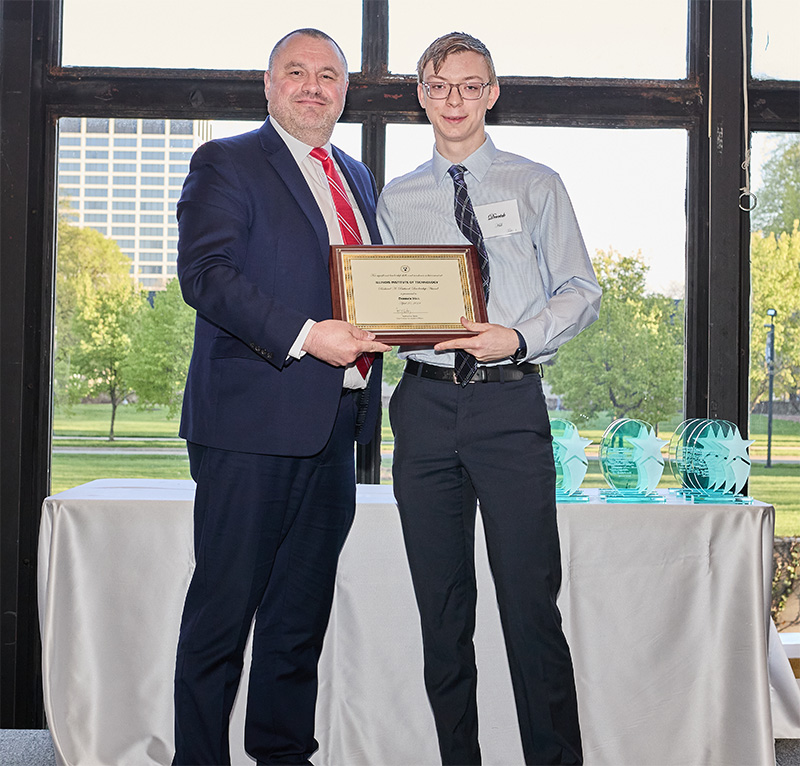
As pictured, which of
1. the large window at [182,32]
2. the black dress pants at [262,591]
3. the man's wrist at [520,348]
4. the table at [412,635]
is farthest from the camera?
the large window at [182,32]

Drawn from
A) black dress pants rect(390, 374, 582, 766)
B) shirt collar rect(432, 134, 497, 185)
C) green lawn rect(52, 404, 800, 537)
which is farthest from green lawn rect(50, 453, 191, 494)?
shirt collar rect(432, 134, 497, 185)

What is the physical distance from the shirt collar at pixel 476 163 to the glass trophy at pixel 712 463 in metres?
1.14

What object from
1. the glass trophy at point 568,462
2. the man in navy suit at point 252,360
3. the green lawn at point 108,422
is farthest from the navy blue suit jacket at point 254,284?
the green lawn at point 108,422

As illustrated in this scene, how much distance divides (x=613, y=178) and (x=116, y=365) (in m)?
2.05

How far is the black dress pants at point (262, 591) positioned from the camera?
196 centimetres

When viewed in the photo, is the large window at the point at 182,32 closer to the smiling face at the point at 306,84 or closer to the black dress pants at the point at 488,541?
the smiling face at the point at 306,84

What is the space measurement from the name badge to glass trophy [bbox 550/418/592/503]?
0.74 metres

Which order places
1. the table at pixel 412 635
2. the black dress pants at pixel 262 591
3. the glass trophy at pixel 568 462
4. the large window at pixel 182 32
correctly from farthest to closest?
the large window at pixel 182 32 → the glass trophy at pixel 568 462 → the table at pixel 412 635 → the black dress pants at pixel 262 591

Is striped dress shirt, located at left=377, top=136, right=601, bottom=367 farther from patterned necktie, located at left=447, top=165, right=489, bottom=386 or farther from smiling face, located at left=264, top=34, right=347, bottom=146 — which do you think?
smiling face, located at left=264, top=34, right=347, bottom=146

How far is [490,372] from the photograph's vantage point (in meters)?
1.94

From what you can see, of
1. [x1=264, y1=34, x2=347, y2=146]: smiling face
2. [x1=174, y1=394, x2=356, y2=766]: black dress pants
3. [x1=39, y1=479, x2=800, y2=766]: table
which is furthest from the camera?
[x1=39, y1=479, x2=800, y2=766]: table

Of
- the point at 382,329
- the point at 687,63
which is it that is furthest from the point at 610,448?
the point at 687,63

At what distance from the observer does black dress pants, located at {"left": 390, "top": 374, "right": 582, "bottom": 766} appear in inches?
74.6

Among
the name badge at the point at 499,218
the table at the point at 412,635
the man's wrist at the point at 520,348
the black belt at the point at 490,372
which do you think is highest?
the name badge at the point at 499,218
